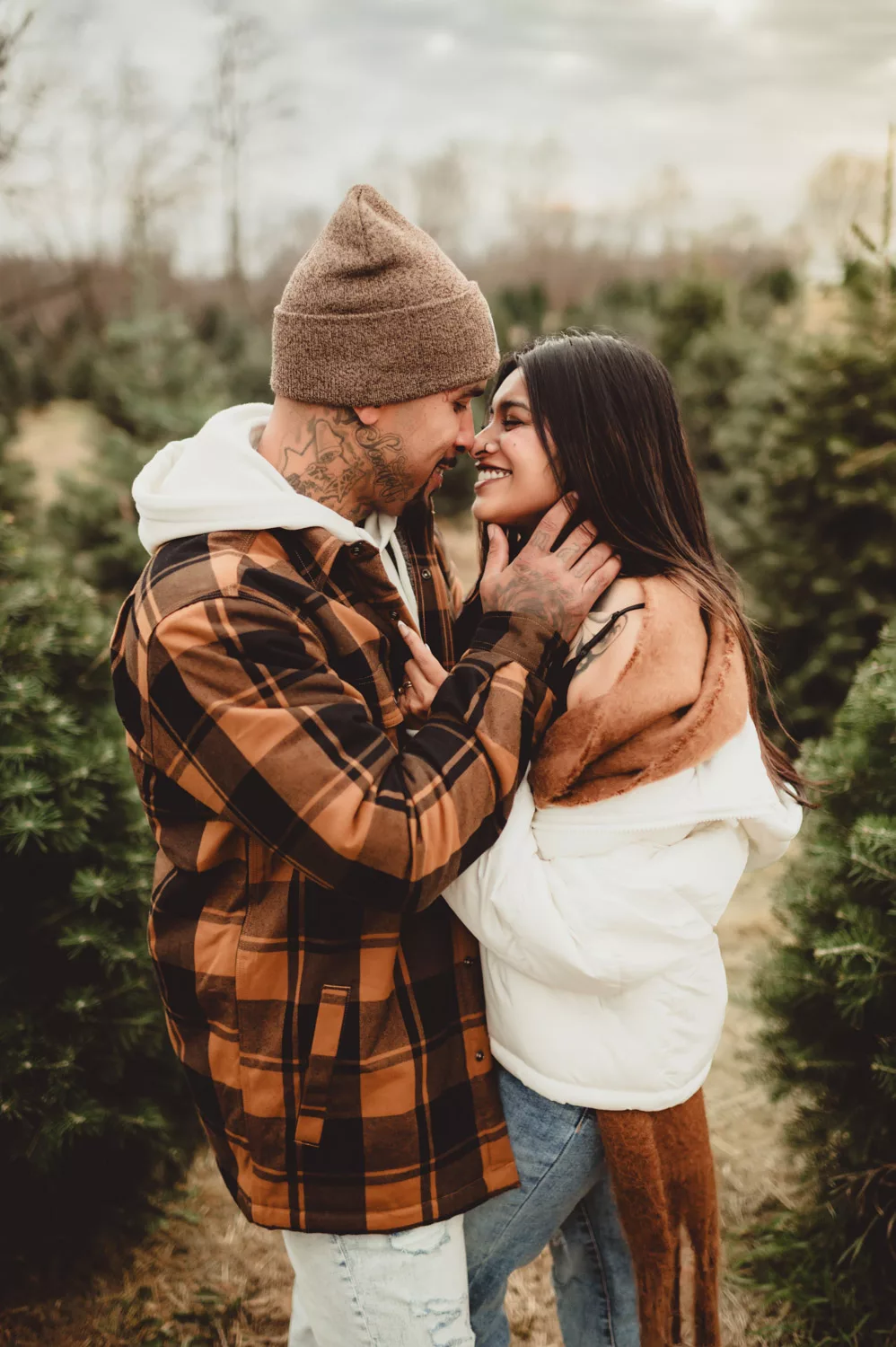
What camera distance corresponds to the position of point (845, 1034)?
2.58 meters

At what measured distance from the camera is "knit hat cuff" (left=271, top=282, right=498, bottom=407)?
177 centimetres

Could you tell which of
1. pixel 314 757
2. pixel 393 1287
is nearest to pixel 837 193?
pixel 314 757

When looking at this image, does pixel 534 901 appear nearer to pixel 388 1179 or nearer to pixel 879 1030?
pixel 388 1179

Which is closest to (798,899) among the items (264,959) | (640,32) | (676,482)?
(676,482)

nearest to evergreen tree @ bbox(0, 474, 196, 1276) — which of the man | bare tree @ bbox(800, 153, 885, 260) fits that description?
the man

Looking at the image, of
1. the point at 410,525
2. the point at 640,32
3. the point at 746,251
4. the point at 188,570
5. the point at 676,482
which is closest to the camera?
the point at 188,570

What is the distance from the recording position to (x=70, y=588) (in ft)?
9.90

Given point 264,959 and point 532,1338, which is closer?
point 264,959

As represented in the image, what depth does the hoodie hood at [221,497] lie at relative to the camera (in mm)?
1617

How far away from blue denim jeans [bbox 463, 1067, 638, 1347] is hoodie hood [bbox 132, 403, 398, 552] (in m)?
1.12

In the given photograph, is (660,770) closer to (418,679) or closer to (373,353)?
(418,679)

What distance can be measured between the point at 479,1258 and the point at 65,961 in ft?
4.45

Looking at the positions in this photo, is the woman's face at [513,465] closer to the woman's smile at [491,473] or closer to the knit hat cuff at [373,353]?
the woman's smile at [491,473]

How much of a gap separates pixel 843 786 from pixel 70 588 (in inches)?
95.1
